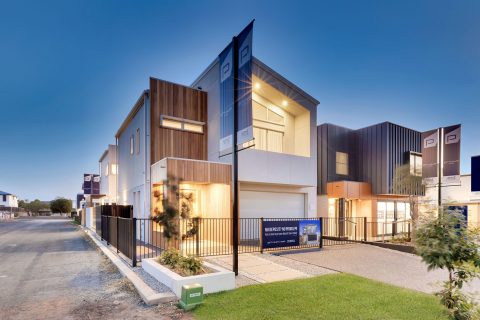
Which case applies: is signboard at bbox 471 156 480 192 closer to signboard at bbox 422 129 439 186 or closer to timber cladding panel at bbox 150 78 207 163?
signboard at bbox 422 129 439 186

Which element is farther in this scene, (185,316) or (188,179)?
(188,179)

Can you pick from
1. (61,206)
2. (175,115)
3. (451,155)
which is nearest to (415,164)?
(451,155)

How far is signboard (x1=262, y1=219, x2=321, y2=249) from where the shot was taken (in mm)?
11078

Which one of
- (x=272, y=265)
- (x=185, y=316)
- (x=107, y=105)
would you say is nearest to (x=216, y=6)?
(x=272, y=265)

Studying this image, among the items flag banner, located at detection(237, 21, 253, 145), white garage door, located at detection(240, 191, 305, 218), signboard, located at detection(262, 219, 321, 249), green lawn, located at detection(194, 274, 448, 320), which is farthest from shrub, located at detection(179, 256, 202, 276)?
white garage door, located at detection(240, 191, 305, 218)

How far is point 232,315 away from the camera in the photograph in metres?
4.92

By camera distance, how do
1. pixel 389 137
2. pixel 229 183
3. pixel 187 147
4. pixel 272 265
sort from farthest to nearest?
pixel 389 137
pixel 187 147
pixel 229 183
pixel 272 265

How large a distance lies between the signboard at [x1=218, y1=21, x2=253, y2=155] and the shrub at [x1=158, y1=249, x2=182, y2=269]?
3055mm

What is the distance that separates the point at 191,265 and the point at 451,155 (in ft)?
47.6

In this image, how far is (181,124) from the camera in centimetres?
1462

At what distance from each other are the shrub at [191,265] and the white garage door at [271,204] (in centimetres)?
773

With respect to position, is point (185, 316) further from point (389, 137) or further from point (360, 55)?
point (360, 55)

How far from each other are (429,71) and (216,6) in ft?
85.8

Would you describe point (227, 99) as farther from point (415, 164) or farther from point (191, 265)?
point (415, 164)
